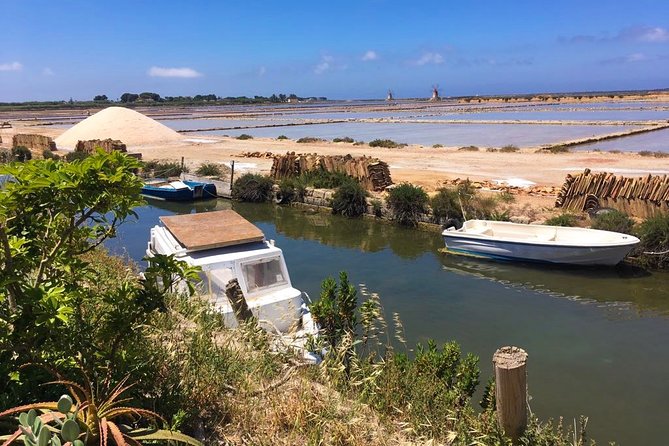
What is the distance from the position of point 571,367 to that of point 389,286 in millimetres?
5104

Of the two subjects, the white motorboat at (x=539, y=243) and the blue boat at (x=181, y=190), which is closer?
the white motorboat at (x=539, y=243)

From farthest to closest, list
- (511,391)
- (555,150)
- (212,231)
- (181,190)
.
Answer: (555,150) → (181,190) → (212,231) → (511,391)

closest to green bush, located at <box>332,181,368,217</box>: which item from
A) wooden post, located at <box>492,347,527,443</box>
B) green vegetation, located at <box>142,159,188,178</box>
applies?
green vegetation, located at <box>142,159,188,178</box>

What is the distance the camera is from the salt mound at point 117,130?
3978 cm

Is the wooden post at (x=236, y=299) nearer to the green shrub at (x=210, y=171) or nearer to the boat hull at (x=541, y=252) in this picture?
the boat hull at (x=541, y=252)

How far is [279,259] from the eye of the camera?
32.4ft

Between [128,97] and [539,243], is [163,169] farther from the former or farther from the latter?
[128,97]

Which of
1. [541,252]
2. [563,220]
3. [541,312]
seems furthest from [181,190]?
[541,312]

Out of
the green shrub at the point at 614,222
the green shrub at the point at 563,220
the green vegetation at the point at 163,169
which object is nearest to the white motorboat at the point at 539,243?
the green shrub at the point at 614,222

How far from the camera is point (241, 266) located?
9484 mm

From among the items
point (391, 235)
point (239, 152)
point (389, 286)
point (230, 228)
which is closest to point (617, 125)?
point (239, 152)

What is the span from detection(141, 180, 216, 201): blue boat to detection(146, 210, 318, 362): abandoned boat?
14569mm

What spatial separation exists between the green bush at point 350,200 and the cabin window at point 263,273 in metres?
12.1

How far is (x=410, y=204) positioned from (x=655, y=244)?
7.92 metres
